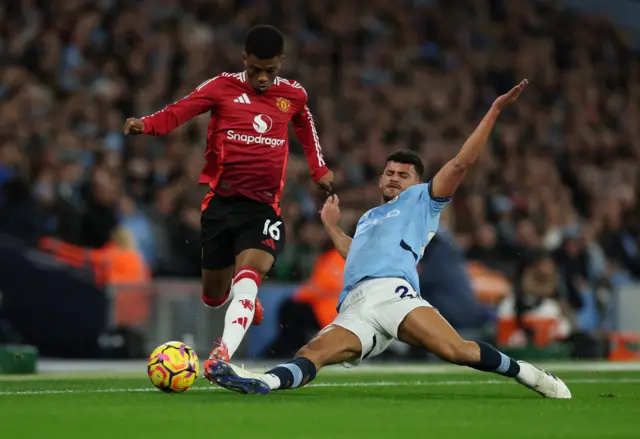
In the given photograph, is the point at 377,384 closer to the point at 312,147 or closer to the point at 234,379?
the point at 312,147

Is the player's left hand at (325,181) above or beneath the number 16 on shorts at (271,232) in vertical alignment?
above

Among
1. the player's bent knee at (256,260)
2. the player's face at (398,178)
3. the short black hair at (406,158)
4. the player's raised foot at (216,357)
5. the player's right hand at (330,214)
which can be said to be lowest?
the player's raised foot at (216,357)

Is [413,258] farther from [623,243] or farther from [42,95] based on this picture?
[623,243]

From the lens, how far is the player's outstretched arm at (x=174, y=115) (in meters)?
8.46

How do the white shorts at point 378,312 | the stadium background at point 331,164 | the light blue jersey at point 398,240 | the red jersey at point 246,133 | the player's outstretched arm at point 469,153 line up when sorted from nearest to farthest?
the player's outstretched arm at point 469,153, the white shorts at point 378,312, the light blue jersey at point 398,240, the red jersey at point 246,133, the stadium background at point 331,164

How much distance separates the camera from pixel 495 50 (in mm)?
23016

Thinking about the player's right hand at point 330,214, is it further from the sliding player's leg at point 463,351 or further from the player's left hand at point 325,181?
the sliding player's leg at point 463,351

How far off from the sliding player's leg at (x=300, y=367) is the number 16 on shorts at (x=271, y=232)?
38.2 inches

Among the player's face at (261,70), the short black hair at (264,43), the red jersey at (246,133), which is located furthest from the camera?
the red jersey at (246,133)

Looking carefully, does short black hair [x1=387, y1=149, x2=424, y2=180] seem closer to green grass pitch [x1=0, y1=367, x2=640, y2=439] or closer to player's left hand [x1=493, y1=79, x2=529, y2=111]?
player's left hand [x1=493, y1=79, x2=529, y2=111]

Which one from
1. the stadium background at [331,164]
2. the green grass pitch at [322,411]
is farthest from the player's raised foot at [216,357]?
the stadium background at [331,164]

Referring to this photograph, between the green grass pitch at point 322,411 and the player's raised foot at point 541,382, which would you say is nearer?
the green grass pitch at point 322,411

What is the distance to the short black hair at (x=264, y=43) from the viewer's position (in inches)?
347

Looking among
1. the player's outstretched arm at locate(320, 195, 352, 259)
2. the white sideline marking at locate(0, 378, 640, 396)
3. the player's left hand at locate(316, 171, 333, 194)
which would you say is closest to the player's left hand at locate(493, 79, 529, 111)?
the player's outstretched arm at locate(320, 195, 352, 259)
